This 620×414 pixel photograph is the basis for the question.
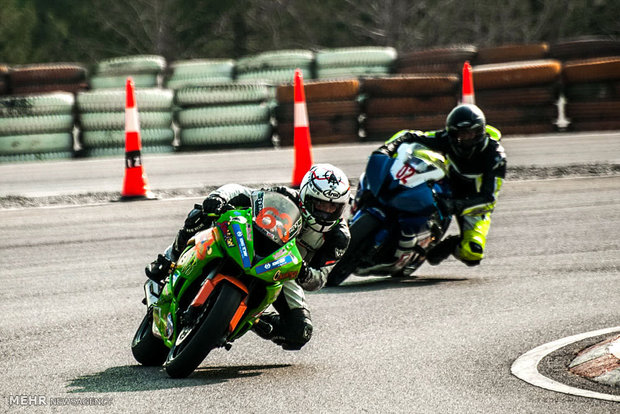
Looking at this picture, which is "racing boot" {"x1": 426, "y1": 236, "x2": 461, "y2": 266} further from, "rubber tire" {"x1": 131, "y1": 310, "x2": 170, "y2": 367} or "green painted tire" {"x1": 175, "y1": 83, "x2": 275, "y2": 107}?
"green painted tire" {"x1": 175, "y1": 83, "x2": 275, "y2": 107}

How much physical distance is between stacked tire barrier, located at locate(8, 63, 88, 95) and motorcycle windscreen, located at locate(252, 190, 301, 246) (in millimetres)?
12819

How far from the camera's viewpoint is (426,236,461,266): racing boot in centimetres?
873

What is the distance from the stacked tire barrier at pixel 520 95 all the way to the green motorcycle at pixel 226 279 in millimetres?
10244

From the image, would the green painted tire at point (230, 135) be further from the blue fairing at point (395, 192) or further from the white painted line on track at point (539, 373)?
the white painted line on track at point (539, 373)

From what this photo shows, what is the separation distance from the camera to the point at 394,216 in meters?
8.35

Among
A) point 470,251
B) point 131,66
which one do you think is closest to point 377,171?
point 470,251

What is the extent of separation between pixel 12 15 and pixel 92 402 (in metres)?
23.1

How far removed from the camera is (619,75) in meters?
15.1

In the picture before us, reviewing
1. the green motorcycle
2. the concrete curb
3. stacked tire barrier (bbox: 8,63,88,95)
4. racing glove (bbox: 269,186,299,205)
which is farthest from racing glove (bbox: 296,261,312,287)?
stacked tire barrier (bbox: 8,63,88,95)

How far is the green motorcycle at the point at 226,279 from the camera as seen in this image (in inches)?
207

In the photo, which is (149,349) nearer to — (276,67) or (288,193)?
(288,193)

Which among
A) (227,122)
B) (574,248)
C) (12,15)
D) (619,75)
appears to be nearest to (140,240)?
(574,248)

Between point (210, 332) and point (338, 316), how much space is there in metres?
2.03

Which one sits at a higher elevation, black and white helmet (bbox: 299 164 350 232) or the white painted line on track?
black and white helmet (bbox: 299 164 350 232)
